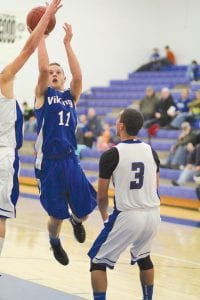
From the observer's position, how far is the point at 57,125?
4949mm

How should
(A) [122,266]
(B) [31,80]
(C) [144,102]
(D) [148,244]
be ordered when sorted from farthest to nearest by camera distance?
1. (B) [31,80]
2. (C) [144,102]
3. (A) [122,266]
4. (D) [148,244]

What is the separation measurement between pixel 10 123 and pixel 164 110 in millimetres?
9662

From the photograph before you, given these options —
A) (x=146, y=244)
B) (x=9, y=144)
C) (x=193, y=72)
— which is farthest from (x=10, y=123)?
(x=193, y=72)

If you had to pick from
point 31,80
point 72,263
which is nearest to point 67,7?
point 31,80

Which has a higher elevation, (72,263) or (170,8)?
(170,8)

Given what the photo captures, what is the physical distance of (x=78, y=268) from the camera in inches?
250

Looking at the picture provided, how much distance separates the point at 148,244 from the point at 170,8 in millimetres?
16215

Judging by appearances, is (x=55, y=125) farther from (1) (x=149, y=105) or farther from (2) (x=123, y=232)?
(1) (x=149, y=105)

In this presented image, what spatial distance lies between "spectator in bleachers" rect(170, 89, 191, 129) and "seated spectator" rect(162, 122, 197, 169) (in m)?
1.06

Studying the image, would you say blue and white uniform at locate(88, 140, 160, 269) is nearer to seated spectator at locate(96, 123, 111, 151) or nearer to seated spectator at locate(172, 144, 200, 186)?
seated spectator at locate(172, 144, 200, 186)

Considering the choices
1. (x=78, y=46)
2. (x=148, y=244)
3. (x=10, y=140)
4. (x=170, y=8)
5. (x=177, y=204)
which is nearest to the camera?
(x=148, y=244)

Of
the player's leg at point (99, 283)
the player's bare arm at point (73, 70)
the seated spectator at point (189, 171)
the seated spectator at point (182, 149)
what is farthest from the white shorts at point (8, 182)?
the seated spectator at point (182, 149)

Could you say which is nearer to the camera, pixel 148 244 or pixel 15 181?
pixel 148 244

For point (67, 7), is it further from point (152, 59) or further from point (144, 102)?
point (144, 102)
